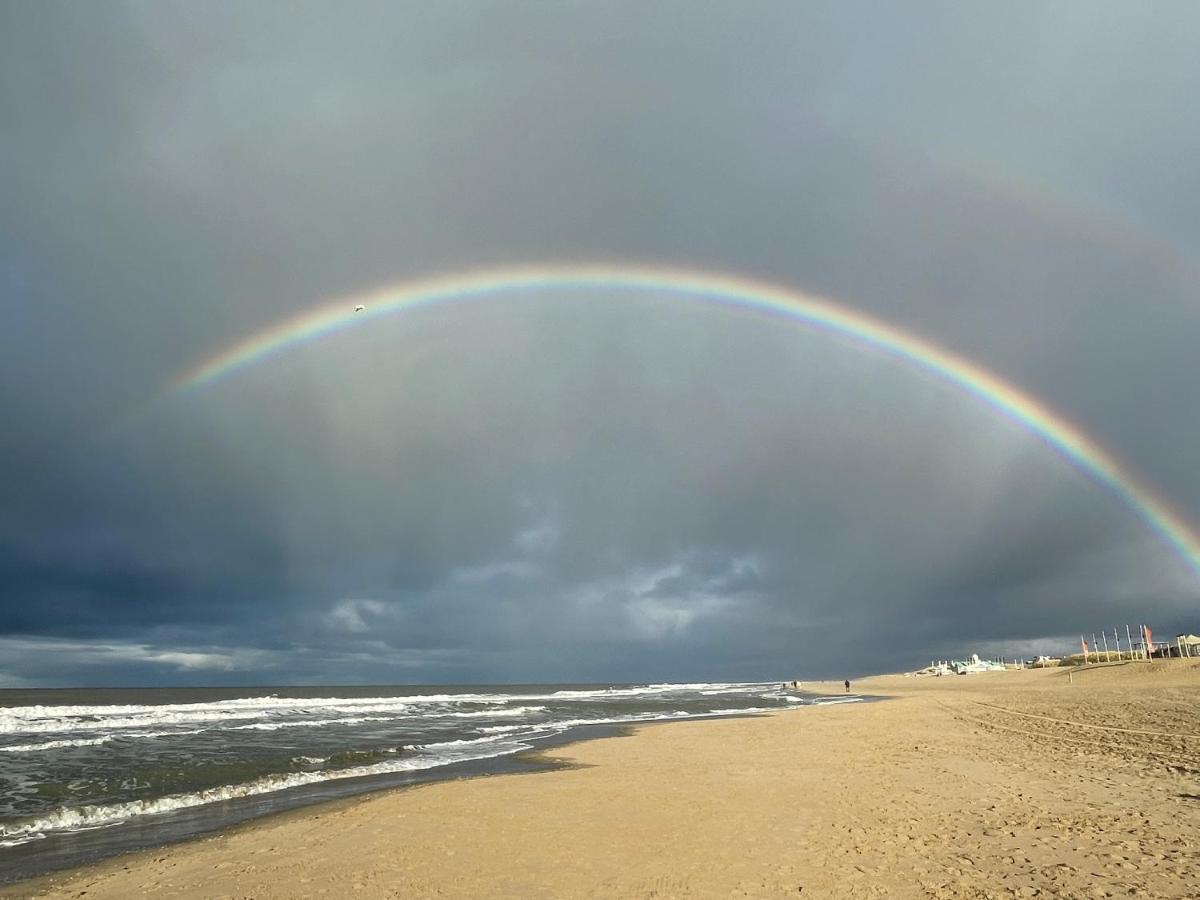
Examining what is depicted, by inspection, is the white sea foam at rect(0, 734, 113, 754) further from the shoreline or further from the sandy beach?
the sandy beach

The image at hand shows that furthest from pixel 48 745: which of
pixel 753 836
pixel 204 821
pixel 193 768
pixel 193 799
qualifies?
pixel 753 836

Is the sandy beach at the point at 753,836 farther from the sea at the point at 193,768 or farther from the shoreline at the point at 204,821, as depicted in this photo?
the sea at the point at 193,768

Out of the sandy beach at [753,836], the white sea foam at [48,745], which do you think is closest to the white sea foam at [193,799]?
the sandy beach at [753,836]

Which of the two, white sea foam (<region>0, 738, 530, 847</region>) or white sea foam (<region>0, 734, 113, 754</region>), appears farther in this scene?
white sea foam (<region>0, 734, 113, 754</region>)

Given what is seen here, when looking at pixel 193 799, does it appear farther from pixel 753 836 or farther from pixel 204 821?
pixel 753 836

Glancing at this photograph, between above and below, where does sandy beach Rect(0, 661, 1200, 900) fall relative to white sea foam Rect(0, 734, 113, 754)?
above

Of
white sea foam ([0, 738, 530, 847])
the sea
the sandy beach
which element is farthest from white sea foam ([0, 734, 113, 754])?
the sandy beach

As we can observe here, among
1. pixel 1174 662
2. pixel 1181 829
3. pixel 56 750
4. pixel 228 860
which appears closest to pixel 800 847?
pixel 1181 829

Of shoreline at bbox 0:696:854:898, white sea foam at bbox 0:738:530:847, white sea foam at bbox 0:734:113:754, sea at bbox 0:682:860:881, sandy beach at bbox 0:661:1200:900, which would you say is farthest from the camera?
white sea foam at bbox 0:734:113:754

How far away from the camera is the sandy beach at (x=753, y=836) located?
884 centimetres

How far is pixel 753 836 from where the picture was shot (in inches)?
442

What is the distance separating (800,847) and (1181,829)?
17.3 ft

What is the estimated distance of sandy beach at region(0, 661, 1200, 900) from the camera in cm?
884

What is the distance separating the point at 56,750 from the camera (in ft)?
89.2
